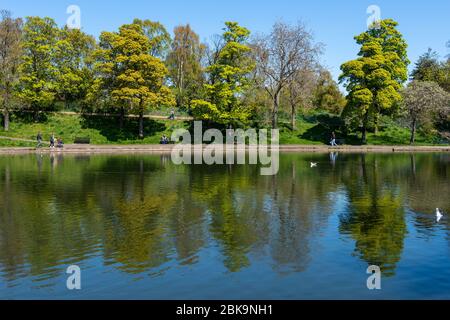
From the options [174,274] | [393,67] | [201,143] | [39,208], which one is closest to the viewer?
[174,274]

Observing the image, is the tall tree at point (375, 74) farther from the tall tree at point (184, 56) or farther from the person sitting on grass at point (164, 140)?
the tall tree at point (184, 56)

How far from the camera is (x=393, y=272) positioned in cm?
1295

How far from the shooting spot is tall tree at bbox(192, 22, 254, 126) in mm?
68938

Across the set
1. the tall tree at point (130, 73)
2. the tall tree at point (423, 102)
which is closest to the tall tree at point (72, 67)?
the tall tree at point (130, 73)

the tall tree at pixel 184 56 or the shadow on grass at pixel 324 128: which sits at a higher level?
the tall tree at pixel 184 56

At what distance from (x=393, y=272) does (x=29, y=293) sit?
30.6ft

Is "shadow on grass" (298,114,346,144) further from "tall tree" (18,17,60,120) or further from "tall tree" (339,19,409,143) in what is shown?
"tall tree" (18,17,60,120)

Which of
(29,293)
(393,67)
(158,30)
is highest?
(158,30)

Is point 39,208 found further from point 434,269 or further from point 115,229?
point 434,269

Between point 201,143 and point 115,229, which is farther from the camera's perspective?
point 201,143

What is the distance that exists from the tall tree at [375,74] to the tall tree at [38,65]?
4259 cm

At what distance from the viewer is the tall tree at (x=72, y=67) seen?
71.1m

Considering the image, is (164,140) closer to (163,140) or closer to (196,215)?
(163,140)

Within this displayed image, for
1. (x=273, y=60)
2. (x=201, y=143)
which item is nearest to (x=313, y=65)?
(x=273, y=60)
